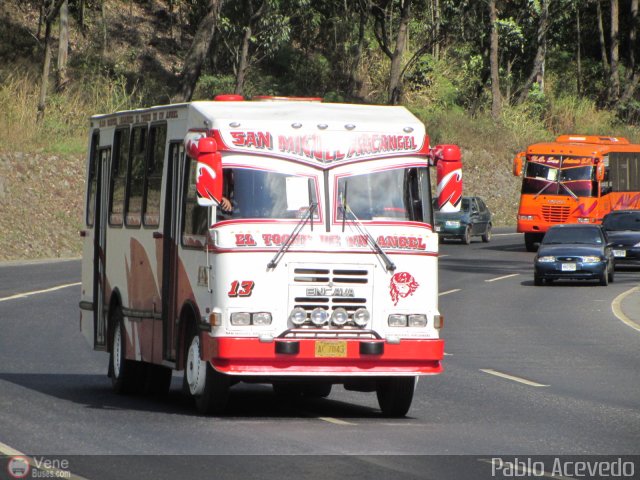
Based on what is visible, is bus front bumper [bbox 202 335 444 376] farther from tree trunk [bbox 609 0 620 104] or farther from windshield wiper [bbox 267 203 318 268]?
tree trunk [bbox 609 0 620 104]

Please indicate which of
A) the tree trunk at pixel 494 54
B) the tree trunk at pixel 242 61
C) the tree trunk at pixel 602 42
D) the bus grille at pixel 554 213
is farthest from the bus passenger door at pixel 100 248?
the tree trunk at pixel 602 42

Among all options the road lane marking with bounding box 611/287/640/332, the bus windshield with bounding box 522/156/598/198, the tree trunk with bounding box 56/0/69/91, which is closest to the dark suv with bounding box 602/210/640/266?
the road lane marking with bounding box 611/287/640/332

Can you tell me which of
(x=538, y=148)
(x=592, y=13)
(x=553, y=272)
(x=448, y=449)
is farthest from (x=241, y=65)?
(x=448, y=449)

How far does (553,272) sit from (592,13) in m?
51.5

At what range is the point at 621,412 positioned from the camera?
14.3 metres

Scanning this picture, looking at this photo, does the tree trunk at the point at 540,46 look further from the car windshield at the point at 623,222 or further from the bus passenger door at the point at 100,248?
the bus passenger door at the point at 100,248

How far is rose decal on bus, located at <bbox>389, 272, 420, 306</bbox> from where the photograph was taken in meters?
13.1

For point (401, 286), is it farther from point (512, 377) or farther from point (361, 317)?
point (512, 377)

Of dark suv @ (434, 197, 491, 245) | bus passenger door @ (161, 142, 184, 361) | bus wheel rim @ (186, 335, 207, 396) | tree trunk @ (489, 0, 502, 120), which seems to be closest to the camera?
bus wheel rim @ (186, 335, 207, 396)

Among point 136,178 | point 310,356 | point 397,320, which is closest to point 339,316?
point 310,356

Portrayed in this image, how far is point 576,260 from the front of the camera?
117ft

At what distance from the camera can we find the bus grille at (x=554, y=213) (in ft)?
160

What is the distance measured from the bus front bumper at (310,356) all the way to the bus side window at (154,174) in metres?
2.25

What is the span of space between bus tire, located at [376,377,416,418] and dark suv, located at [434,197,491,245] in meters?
35.9
